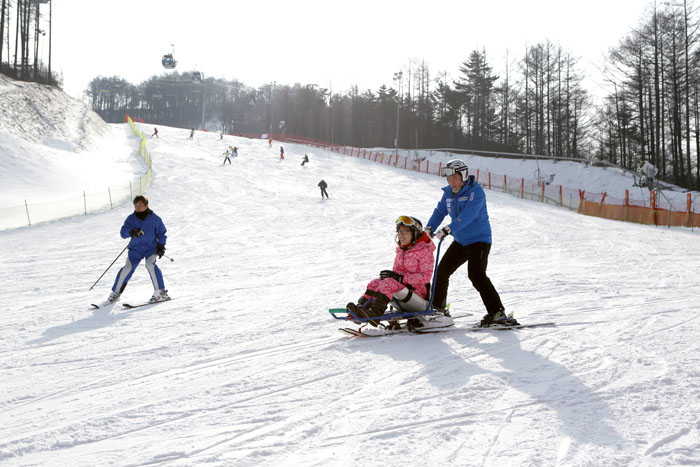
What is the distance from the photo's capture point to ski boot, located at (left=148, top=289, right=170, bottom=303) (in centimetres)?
686

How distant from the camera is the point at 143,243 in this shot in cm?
686

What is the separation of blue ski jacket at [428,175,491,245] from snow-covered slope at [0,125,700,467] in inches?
36.9

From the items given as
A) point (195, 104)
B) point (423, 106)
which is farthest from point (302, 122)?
point (195, 104)

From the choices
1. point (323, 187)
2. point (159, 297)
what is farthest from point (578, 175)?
point (159, 297)

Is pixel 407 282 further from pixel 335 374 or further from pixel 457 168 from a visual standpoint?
pixel 335 374

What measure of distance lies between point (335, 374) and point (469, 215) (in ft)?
6.69

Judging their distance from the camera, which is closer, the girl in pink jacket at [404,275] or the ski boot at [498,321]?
the girl in pink jacket at [404,275]

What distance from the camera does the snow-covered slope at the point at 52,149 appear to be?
24.9 meters

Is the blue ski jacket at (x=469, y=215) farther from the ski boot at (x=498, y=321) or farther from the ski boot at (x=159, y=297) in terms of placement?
the ski boot at (x=159, y=297)

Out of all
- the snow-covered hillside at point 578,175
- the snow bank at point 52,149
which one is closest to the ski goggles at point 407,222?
the snow bank at point 52,149

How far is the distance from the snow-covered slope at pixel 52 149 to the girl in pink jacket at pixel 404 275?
68.9ft

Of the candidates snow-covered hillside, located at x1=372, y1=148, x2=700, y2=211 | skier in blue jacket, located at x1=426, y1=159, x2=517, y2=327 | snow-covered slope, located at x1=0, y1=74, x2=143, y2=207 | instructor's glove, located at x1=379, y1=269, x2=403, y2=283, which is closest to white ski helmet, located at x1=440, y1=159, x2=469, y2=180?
skier in blue jacket, located at x1=426, y1=159, x2=517, y2=327

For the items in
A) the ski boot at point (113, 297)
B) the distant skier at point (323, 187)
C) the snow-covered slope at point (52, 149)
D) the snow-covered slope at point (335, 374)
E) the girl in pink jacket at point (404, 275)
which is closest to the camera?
the snow-covered slope at point (335, 374)

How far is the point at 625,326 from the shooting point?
16.0ft
